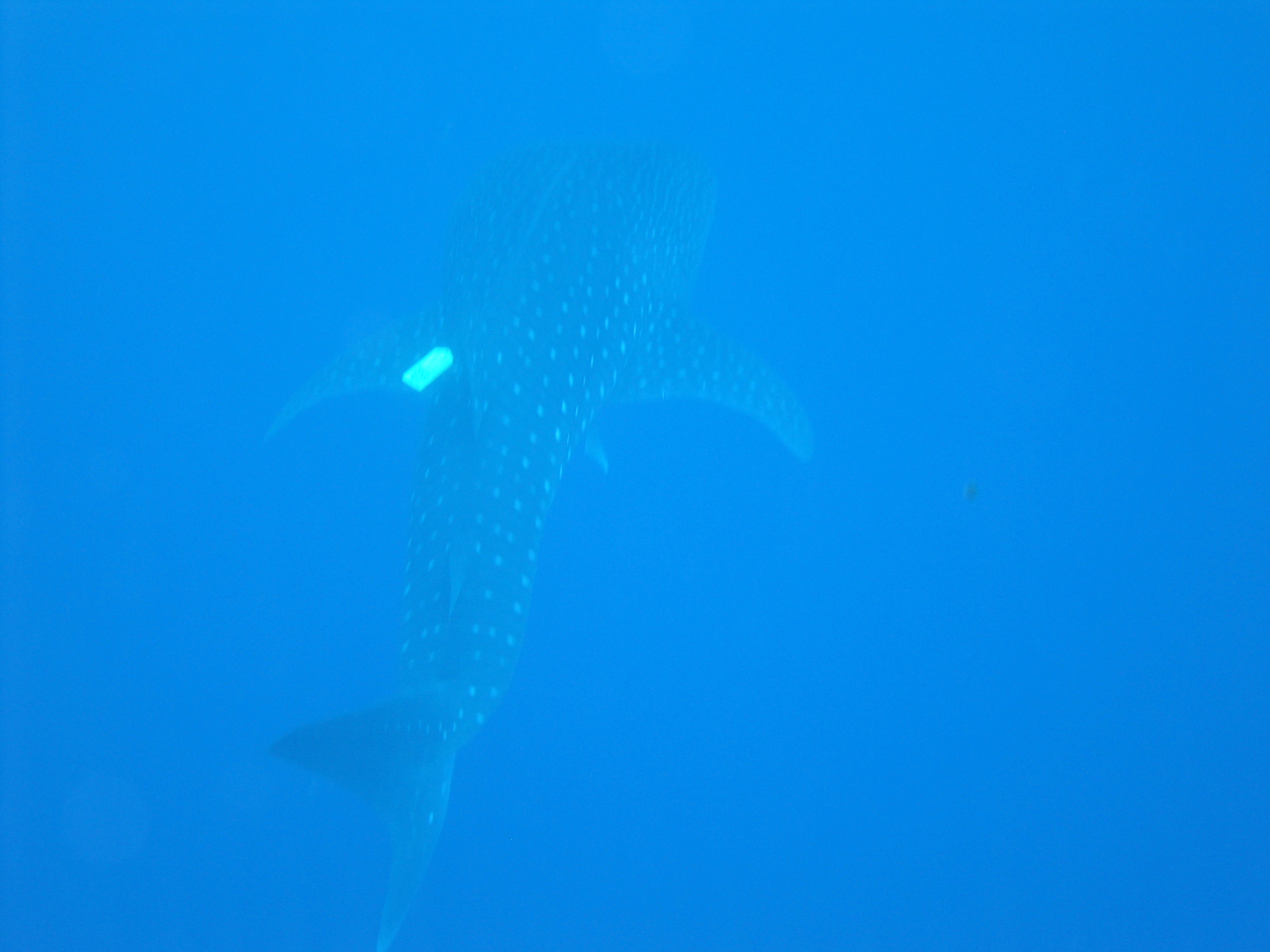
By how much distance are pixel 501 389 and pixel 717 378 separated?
1.24m

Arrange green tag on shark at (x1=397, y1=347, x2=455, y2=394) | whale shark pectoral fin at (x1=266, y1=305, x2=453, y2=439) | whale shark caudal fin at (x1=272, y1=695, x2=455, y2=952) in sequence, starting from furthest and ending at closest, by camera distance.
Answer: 1. whale shark pectoral fin at (x1=266, y1=305, x2=453, y2=439)
2. green tag on shark at (x1=397, y1=347, x2=455, y2=394)
3. whale shark caudal fin at (x1=272, y1=695, x2=455, y2=952)

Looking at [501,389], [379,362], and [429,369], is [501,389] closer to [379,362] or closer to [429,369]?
[429,369]

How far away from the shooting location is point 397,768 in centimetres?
267

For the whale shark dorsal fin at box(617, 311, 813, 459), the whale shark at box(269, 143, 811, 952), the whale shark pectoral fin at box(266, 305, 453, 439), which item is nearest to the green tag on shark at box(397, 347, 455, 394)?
the whale shark at box(269, 143, 811, 952)

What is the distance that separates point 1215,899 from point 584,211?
6.70 meters

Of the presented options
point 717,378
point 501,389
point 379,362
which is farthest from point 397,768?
point 717,378

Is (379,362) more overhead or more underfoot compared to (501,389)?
more overhead

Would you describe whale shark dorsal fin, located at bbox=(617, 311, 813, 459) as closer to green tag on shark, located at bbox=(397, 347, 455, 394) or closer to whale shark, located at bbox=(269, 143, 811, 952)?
whale shark, located at bbox=(269, 143, 811, 952)

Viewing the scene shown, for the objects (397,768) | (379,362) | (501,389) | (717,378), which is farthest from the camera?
(717,378)

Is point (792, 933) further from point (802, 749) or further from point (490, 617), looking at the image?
point (490, 617)

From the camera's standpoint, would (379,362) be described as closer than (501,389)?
No

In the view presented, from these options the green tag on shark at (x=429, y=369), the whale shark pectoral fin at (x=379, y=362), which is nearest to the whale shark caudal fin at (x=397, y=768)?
the green tag on shark at (x=429, y=369)

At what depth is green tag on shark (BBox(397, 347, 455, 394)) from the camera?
330cm

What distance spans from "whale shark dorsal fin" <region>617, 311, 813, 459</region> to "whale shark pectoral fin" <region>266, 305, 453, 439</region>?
100cm
